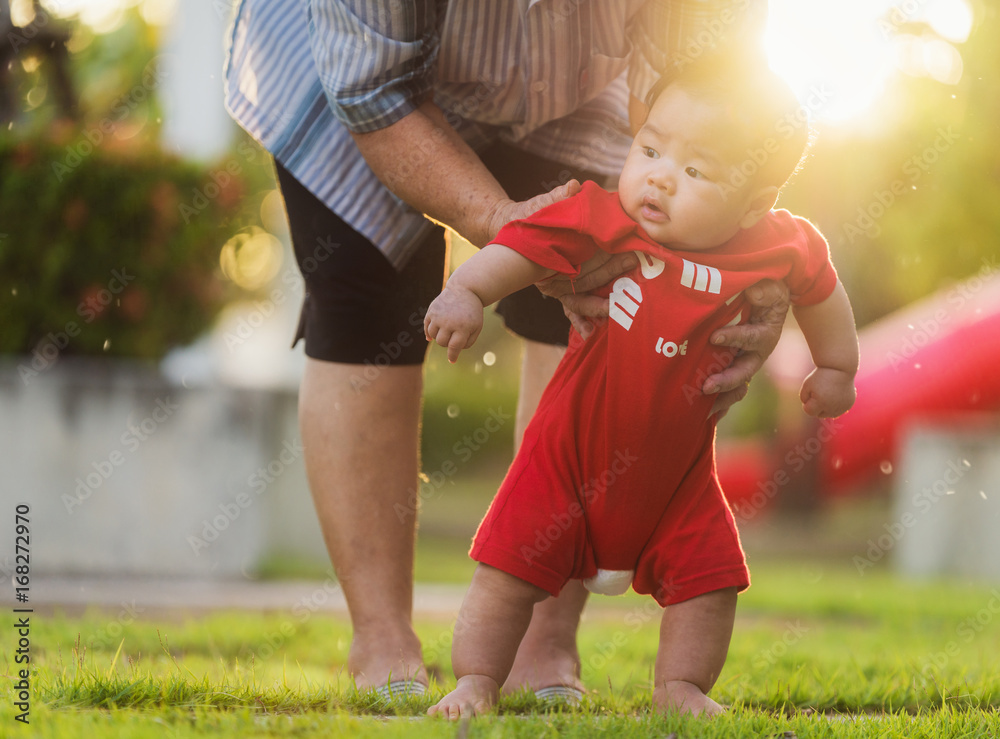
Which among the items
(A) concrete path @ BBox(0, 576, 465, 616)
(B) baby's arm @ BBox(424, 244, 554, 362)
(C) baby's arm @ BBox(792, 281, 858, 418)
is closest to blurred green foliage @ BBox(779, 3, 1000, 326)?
(C) baby's arm @ BBox(792, 281, 858, 418)

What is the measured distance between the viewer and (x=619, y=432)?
5.46 ft

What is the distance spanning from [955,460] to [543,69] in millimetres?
4957

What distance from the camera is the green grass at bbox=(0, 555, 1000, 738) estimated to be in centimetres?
145

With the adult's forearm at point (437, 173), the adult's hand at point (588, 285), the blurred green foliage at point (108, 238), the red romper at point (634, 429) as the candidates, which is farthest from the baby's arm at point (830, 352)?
the blurred green foliage at point (108, 238)

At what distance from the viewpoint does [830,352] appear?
1.85 meters

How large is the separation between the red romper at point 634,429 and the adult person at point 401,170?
0.88 ft

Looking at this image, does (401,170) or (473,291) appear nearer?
(473,291)

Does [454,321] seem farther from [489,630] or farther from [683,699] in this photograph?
[683,699]

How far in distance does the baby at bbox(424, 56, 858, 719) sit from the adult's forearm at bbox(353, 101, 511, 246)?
0.13 m

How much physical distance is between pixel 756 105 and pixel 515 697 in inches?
43.0

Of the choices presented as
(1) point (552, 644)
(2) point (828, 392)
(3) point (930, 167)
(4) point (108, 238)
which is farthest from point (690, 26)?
(3) point (930, 167)

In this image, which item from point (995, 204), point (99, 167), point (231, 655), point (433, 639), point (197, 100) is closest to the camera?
point (231, 655)

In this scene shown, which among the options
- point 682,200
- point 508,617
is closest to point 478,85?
point 682,200

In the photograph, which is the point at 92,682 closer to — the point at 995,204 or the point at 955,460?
the point at 995,204
